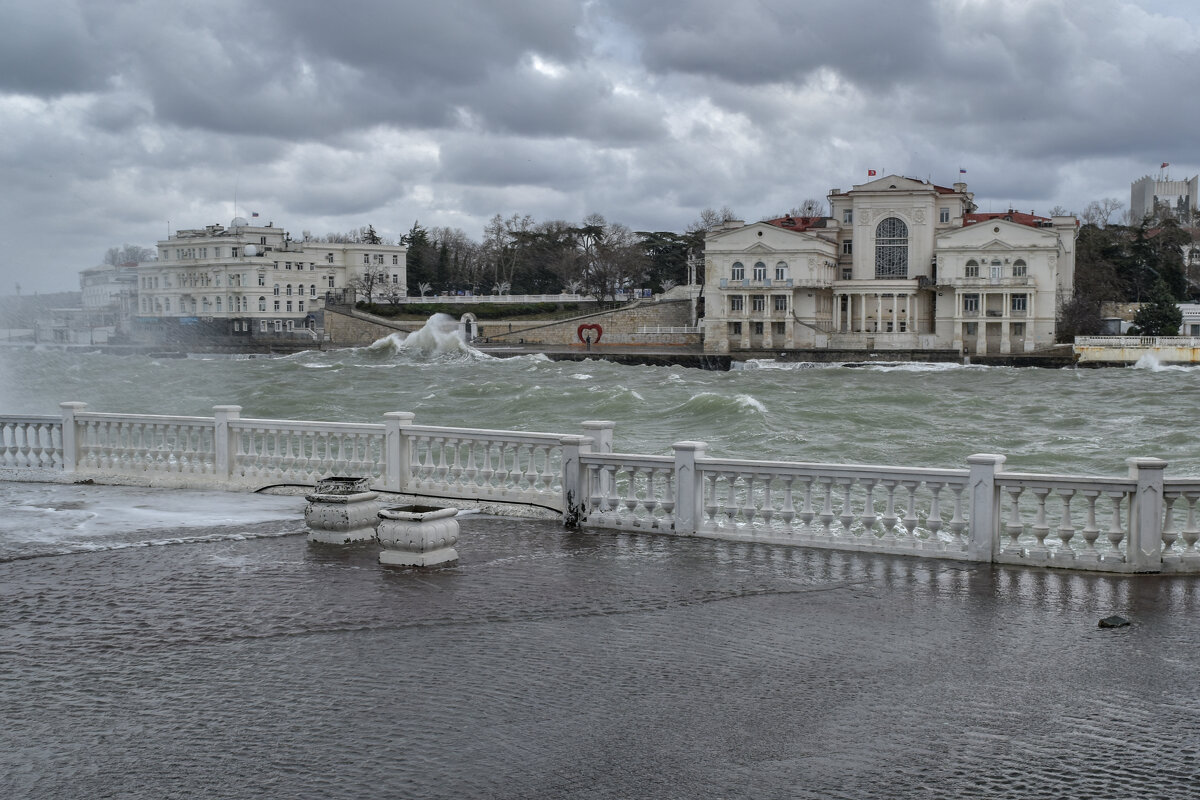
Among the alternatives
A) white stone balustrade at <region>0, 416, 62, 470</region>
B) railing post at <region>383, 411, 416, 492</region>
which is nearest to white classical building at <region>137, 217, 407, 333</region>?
white stone balustrade at <region>0, 416, 62, 470</region>

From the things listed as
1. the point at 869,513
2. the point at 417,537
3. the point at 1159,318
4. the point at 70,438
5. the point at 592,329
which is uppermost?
the point at 1159,318

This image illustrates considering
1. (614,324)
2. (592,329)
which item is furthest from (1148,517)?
(614,324)

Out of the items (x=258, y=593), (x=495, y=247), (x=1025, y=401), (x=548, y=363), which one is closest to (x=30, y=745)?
(x=258, y=593)

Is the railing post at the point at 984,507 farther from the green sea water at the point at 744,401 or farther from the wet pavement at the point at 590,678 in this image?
the green sea water at the point at 744,401

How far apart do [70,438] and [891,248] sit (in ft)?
Answer: 260

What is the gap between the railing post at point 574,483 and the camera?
428 inches

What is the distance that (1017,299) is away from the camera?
80.3 m

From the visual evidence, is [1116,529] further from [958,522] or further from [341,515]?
[341,515]

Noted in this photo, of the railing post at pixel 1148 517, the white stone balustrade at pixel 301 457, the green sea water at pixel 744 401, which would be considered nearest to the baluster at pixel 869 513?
the railing post at pixel 1148 517

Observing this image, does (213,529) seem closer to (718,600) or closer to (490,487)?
(490,487)

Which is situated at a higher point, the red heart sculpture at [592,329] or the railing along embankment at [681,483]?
the red heart sculpture at [592,329]

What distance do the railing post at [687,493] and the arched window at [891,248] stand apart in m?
79.1

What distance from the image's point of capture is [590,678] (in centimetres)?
619

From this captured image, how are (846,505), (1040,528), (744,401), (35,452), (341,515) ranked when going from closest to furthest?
(1040,528)
(846,505)
(341,515)
(35,452)
(744,401)
